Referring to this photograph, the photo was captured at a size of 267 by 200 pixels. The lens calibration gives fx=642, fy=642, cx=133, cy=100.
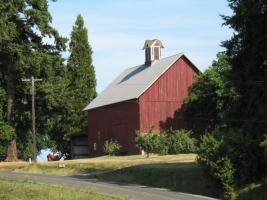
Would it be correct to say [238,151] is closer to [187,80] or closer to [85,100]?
[187,80]

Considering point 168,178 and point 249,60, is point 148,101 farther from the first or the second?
point 249,60

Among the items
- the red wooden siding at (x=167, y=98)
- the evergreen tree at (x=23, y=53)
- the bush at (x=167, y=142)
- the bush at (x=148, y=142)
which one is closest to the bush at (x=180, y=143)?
the bush at (x=167, y=142)

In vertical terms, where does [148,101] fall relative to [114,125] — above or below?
above

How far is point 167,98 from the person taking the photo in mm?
66438

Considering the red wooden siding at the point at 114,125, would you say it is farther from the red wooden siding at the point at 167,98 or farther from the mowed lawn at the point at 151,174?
the mowed lawn at the point at 151,174

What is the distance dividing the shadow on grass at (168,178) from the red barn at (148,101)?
27.0m

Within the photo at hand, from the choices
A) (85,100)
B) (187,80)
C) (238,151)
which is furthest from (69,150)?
(238,151)

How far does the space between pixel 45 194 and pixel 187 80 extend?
48.3 metres

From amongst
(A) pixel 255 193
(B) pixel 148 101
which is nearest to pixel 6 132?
(B) pixel 148 101

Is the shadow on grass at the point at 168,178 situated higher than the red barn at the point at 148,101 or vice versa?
the red barn at the point at 148,101

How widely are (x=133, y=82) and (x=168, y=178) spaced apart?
39.5 metres

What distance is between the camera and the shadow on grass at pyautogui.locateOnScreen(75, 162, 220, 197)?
2848 cm

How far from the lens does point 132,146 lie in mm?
64750

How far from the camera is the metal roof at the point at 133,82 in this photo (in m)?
66.4
